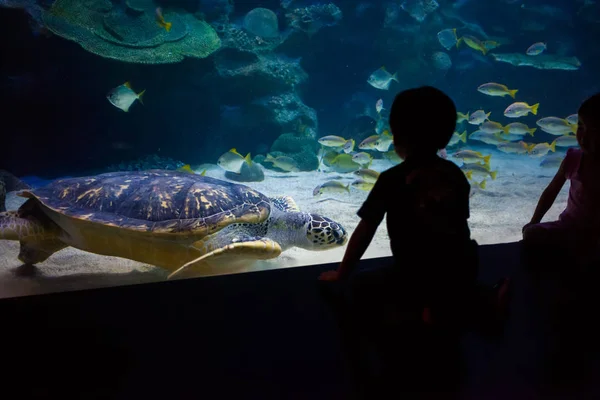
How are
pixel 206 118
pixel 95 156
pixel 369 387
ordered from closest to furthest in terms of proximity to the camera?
pixel 369 387, pixel 95 156, pixel 206 118

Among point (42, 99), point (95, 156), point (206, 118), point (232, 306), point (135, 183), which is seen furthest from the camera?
point (206, 118)

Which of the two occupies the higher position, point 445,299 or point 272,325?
point 445,299

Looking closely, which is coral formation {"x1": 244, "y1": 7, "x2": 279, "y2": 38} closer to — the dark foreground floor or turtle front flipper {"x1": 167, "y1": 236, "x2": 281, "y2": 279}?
turtle front flipper {"x1": 167, "y1": 236, "x2": 281, "y2": 279}

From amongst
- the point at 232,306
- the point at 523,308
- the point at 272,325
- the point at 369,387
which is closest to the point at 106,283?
the point at 232,306

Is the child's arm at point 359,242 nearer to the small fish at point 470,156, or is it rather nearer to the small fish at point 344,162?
the small fish at point 344,162

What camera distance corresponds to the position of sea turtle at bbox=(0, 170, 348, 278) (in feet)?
7.43

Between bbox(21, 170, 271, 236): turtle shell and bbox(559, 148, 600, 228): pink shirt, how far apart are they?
1.88m

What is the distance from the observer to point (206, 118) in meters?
8.62

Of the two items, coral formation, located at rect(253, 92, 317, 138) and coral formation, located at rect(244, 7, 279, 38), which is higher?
coral formation, located at rect(244, 7, 279, 38)

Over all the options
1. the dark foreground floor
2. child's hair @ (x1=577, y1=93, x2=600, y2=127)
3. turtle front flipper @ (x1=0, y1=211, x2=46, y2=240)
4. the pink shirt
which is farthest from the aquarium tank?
the pink shirt

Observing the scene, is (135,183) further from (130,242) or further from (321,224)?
(321,224)

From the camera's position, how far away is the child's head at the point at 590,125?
1.66 meters

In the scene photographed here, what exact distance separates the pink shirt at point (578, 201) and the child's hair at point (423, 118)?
3.95 ft

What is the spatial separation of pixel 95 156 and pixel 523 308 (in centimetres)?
815
